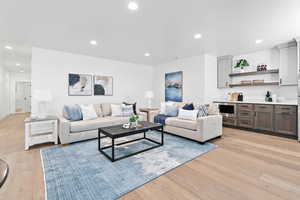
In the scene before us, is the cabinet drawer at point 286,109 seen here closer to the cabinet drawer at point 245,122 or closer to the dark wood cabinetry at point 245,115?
the dark wood cabinetry at point 245,115

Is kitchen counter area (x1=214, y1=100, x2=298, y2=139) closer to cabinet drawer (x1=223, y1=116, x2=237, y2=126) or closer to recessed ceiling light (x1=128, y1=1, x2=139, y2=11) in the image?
cabinet drawer (x1=223, y1=116, x2=237, y2=126)

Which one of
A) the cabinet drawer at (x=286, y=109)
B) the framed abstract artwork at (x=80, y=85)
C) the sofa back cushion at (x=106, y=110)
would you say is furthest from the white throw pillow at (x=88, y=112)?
the cabinet drawer at (x=286, y=109)

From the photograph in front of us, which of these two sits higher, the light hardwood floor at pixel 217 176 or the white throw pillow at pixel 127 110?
the white throw pillow at pixel 127 110

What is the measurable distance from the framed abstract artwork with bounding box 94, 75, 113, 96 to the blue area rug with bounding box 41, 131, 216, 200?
6.89ft

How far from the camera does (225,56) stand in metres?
4.90

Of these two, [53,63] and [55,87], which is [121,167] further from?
[53,63]

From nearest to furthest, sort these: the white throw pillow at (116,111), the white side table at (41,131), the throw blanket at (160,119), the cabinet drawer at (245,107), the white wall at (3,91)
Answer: the white side table at (41,131) < the throw blanket at (160,119) < the cabinet drawer at (245,107) < the white throw pillow at (116,111) < the white wall at (3,91)

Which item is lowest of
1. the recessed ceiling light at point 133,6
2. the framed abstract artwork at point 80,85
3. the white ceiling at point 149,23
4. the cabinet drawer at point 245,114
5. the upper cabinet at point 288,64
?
the cabinet drawer at point 245,114

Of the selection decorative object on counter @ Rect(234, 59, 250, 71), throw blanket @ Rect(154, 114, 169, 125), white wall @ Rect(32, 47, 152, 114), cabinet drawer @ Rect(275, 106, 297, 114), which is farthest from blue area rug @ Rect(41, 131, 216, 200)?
decorative object on counter @ Rect(234, 59, 250, 71)

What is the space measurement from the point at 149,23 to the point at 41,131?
3.61m

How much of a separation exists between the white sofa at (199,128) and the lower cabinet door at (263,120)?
146 centimetres

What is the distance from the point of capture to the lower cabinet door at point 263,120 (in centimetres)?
382

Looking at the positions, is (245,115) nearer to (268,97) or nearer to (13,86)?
(268,97)

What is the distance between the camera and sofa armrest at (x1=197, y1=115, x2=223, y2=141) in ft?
10.1
